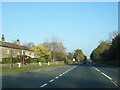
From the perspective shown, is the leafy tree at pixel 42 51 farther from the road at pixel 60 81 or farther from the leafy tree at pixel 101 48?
the road at pixel 60 81

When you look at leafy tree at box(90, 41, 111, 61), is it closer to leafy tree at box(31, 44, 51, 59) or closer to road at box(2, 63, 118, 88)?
leafy tree at box(31, 44, 51, 59)

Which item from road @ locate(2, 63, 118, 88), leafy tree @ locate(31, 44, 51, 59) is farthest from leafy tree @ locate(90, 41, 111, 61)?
road @ locate(2, 63, 118, 88)

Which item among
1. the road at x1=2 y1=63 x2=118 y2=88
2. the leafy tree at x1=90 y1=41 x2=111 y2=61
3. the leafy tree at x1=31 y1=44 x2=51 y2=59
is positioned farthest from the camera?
the leafy tree at x1=90 y1=41 x2=111 y2=61

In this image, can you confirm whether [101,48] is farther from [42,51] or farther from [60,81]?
[60,81]

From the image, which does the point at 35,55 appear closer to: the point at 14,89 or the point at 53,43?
the point at 53,43

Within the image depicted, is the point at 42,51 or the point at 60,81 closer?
the point at 60,81

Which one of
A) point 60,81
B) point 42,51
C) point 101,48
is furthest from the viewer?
point 101,48

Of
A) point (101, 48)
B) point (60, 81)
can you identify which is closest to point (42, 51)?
point (101, 48)

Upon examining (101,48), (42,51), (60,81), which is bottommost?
(60,81)

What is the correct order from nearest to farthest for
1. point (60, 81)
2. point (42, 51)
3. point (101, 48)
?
point (60, 81) → point (42, 51) → point (101, 48)

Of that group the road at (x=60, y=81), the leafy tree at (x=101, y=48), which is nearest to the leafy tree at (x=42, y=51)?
the leafy tree at (x=101, y=48)

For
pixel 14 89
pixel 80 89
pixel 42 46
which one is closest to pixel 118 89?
pixel 80 89

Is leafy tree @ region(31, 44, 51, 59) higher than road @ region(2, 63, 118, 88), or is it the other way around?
leafy tree @ region(31, 44, 51, 59)

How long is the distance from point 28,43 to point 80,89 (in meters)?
139
